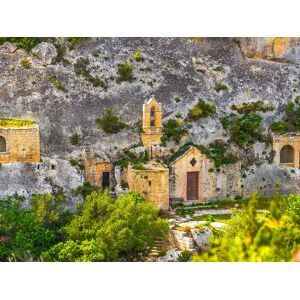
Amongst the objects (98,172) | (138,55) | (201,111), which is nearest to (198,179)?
(201,111)

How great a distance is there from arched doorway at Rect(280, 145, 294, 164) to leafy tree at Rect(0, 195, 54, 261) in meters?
9.25

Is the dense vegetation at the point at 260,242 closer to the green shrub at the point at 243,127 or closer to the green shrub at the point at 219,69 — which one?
the green shrub at the point at 243,127

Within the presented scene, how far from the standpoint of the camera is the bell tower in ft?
90.6

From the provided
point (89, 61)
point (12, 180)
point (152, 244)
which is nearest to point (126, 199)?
point (152, 244)

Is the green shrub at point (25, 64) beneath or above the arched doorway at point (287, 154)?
above

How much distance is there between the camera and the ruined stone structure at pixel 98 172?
27.0 m

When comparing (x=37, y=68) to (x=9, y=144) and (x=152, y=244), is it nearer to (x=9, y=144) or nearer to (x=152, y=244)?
(x=9, y=144)

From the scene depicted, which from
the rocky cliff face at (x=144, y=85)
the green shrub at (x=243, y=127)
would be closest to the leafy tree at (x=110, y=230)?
the rocky cliff face at (x=144, y=85)

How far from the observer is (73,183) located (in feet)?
86.7

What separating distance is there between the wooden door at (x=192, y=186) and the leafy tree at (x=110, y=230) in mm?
2474

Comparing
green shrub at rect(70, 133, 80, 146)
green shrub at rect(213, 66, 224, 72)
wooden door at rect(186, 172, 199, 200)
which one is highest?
green shrub at rect(213, 66, 224, 72)

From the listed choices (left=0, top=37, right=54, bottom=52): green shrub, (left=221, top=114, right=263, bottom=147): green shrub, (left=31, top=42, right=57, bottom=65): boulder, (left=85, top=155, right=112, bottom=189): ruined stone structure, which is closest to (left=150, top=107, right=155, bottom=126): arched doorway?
(left=85, top=155, right=112, bottom=189): ruined stone structure

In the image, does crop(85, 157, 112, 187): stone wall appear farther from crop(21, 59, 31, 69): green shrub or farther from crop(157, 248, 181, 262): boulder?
crop(21, 59, 31, 69): green shrub

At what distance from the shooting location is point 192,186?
27812mm
